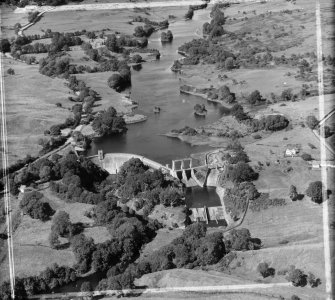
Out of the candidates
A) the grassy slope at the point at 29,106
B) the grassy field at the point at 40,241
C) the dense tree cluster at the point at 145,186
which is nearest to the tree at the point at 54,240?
the grassy field at the point at 40,241

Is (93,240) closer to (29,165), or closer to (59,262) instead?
(59,262)

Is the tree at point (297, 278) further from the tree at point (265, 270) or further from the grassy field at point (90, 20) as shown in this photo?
the grassy field at point (90, 20)

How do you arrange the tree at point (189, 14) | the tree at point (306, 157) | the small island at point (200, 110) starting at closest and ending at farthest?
the tree at point (306, 157), the small island at point (200, 110), the tree at point (189, 14)

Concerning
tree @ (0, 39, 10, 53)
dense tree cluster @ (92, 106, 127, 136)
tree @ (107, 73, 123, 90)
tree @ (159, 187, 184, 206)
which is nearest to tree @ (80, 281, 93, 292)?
tree @ (159, 187, 184, 206)

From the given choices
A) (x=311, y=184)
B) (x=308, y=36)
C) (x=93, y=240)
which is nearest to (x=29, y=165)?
(x=93, y=240)

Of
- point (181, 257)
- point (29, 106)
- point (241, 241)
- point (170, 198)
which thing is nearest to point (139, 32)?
point (29, 106)

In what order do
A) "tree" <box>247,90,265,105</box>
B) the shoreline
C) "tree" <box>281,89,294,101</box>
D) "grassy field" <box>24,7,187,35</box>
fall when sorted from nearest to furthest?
"tree" <box>281,89,294,101</box> → "tree" <box>247,90,265,105</box> → "grassy field" <box>24,7,187,35</box> → the shoreline

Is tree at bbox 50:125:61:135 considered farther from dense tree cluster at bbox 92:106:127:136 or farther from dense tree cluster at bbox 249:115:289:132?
dense tree cluster at bbox 249:115:289:132
